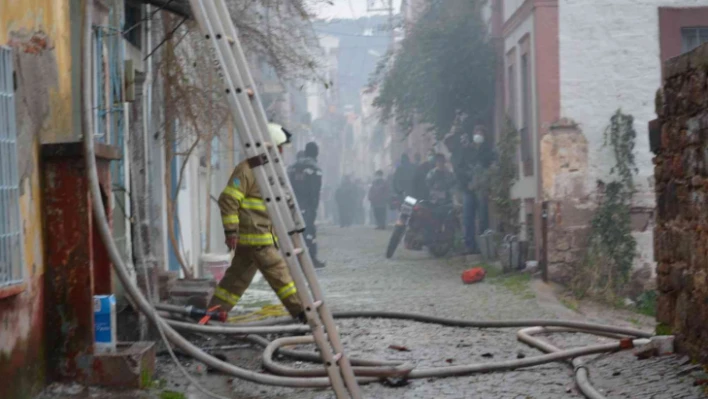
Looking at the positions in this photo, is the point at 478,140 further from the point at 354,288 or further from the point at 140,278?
the point at 140,278

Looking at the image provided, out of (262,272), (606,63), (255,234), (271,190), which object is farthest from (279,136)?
(606,63)

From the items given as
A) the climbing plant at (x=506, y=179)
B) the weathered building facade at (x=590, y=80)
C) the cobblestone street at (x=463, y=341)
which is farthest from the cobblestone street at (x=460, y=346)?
the climbing plant at (x=506, y=179)

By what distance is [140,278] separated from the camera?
8.70 metres

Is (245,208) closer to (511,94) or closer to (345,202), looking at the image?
(511,94)

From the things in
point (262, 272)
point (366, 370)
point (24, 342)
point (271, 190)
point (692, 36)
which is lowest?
point (366, 370)

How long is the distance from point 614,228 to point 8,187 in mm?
9720

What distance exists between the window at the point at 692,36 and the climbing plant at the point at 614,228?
4.10 feet

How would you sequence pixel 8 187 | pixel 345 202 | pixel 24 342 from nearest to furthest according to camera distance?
pixel 8 187 → pixel 24 342 → pixel 345 202

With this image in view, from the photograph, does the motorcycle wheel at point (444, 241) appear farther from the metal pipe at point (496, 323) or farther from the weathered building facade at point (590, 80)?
the metal pipe at point (496, 323)

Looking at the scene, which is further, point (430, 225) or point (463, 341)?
point (430, 225)

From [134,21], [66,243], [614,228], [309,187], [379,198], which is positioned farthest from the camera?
[379,198]

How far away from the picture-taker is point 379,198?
33.2 meters

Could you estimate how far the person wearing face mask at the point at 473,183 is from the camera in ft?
60.7

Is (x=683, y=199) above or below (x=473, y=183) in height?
below
